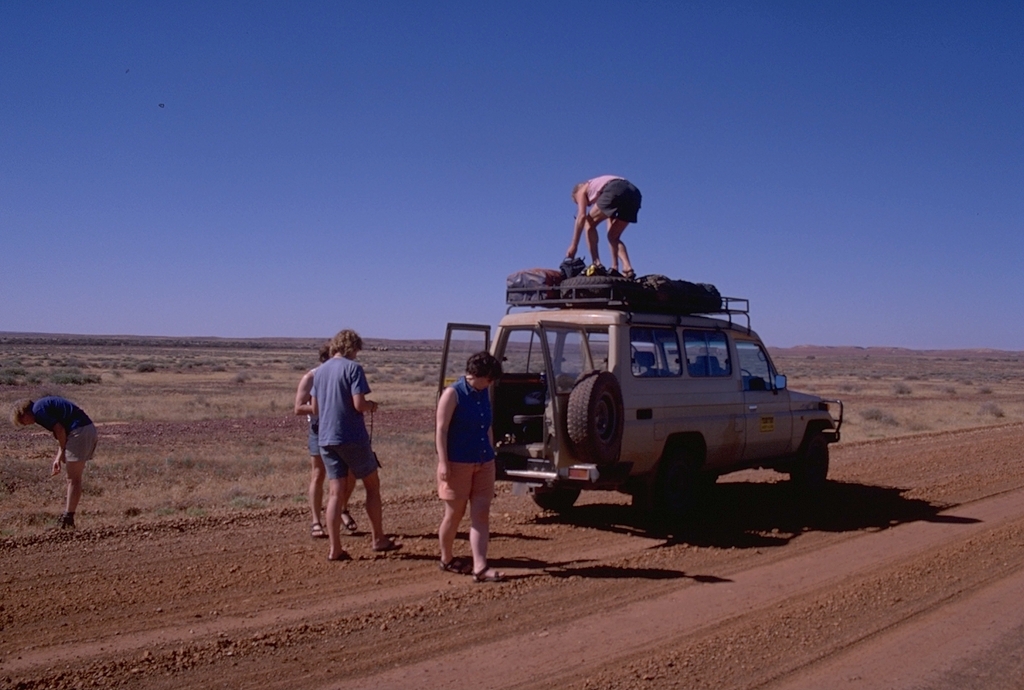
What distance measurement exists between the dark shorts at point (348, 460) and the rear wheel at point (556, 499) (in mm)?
2780

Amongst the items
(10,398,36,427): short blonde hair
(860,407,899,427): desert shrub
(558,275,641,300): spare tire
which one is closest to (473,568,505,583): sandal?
(558,275,641,300): spare tire

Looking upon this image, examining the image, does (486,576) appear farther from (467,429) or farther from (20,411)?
(20,411)

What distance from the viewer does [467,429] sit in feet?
22.9

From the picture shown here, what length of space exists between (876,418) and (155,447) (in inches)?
749

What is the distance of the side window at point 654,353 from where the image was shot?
353 inches

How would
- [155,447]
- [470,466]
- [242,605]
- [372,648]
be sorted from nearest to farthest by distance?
[372,648], [242,605], [470,466], [155,447]

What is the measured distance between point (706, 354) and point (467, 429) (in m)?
3.80

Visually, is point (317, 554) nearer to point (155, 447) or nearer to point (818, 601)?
point (818, 601)

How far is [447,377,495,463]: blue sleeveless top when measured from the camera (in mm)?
6977

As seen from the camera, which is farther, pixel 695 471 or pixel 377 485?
pixel 695 471

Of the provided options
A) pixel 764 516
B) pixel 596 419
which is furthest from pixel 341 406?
pixel 764 516

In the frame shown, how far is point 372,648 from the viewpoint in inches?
214

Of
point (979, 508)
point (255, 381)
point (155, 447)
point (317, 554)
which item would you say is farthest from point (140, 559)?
point (255, 381)

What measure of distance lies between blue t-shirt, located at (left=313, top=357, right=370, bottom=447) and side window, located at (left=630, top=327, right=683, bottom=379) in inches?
107
